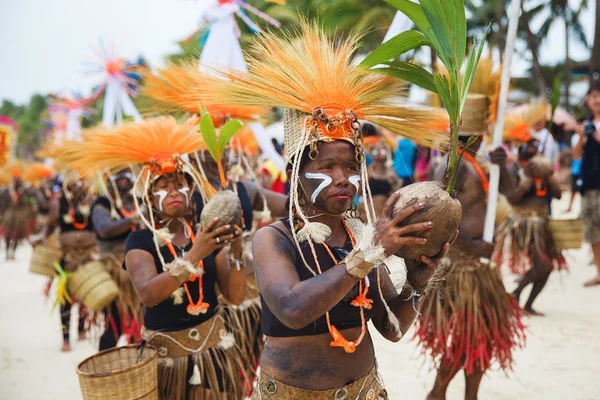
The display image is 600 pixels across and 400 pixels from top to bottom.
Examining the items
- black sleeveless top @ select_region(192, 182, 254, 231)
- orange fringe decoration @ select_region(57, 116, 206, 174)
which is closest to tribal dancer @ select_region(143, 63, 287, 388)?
black sleeveless top @ select_region(192, 182, 254, 231)

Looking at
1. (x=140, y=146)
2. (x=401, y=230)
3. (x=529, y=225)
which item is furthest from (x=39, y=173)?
(x=401, y=230)

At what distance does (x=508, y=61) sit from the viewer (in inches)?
130

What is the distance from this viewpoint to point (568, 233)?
6000 millimetres

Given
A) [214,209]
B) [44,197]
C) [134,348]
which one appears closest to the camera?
[214,209]

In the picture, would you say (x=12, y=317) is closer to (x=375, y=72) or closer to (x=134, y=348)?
(x=134, y=348)

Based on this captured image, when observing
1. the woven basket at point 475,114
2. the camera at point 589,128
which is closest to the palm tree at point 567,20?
the camera at point 589,128

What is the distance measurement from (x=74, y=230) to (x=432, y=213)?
5.45 metres

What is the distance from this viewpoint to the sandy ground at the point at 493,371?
14.2ft

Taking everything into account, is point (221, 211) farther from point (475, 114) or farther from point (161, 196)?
point (475, 114)

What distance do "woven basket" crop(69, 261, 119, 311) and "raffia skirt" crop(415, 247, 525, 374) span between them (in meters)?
2.61

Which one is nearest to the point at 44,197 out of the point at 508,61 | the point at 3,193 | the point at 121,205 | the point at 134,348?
the point at 3,193

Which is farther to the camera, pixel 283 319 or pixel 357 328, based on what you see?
pixel 357 328

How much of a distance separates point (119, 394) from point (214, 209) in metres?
1.00

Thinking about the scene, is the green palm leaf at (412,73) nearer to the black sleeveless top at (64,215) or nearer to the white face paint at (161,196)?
the white face paint at (161,196)
